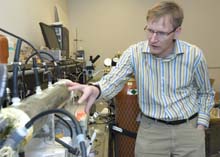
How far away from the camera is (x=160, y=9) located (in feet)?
4.93

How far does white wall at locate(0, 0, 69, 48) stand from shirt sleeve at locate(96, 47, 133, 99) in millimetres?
1485

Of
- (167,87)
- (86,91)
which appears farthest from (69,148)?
(167,87)

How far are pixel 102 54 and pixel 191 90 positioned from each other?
15.3 feet

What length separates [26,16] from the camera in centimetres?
329

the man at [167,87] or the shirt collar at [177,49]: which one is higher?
the shirt collar at [177,49]

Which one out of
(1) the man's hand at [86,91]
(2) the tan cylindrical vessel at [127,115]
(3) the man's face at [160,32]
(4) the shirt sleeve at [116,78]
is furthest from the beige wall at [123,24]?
(1) the man's hand at [86,91]

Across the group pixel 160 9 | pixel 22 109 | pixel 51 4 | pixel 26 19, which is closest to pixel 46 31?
pixel 26 19

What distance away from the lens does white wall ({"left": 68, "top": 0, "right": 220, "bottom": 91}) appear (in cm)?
613

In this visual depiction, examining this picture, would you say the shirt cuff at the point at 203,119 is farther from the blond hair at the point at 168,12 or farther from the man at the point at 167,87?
the blond hair at the point at 168,12

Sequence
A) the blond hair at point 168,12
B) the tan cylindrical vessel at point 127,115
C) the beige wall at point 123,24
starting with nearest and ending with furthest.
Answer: the blond hair at point 168,12 < the tan cylindrical vessel at point 127,115 < the beige wall at point 123,24

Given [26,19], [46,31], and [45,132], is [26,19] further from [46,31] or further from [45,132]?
[45,132]

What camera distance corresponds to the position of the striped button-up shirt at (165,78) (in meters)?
1.58

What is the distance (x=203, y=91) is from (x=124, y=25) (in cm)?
470

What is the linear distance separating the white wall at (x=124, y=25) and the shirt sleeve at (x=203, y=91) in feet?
15.0
